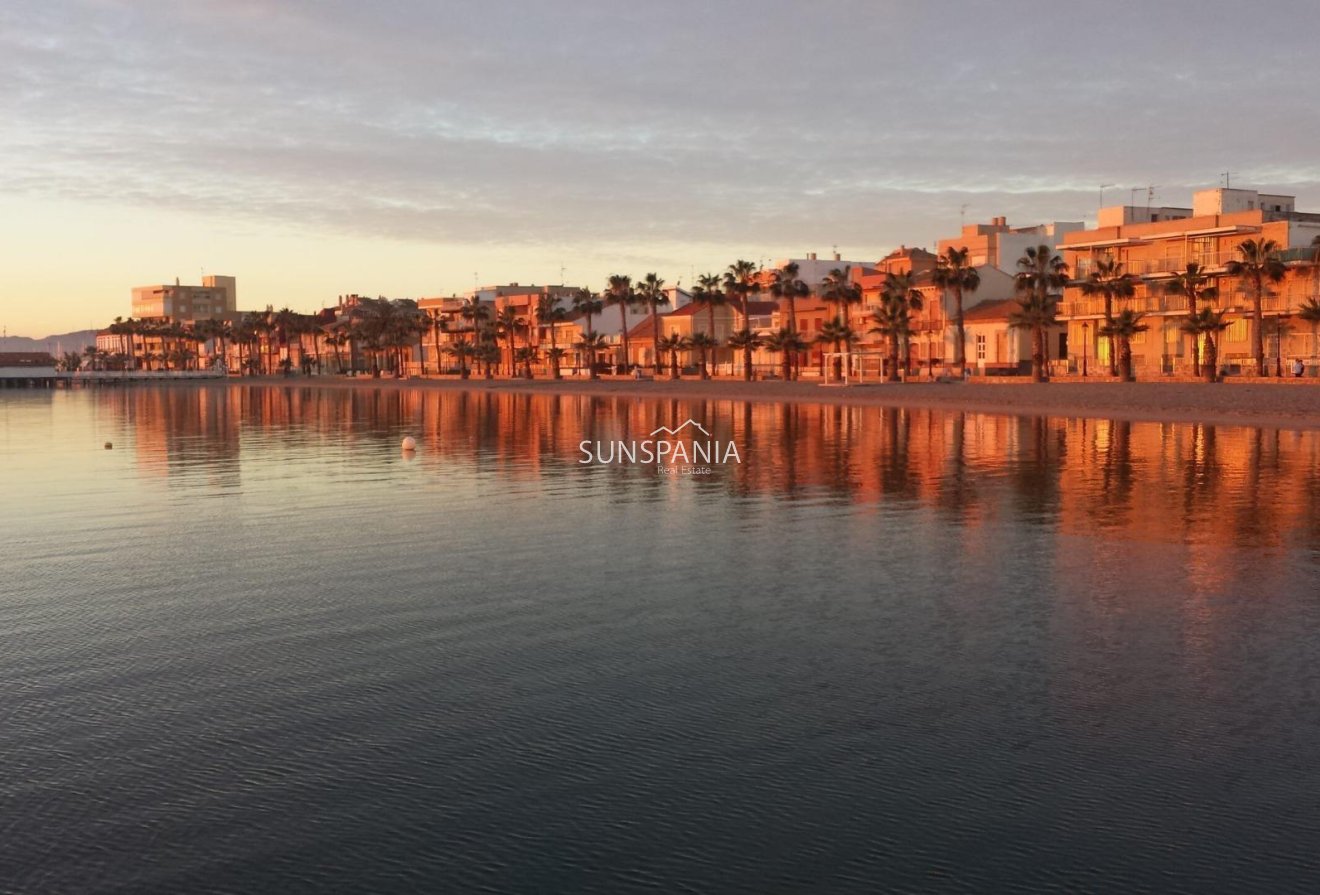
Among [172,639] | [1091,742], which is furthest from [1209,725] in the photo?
[172,639]

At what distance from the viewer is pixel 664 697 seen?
10711 millimetres

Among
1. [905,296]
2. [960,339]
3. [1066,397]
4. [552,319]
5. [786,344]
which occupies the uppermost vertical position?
[552,319]

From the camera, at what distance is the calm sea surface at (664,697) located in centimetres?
753

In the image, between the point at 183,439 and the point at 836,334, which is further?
the point at 836,334

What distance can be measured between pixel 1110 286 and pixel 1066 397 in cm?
1596

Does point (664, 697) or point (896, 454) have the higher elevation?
point (896, 454)

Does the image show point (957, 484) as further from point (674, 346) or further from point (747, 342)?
point (674, 346)

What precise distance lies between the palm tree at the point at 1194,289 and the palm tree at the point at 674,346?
47402 millimetres

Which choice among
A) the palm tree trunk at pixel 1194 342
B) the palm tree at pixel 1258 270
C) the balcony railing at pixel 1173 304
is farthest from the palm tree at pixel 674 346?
the palm tree at pixel 1258 270

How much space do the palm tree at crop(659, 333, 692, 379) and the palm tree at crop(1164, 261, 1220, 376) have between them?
1866 inches

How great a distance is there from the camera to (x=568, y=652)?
40.3 feet

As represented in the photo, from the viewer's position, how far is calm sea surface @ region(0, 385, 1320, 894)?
24.7 ft

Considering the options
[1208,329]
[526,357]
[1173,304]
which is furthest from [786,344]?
[526,357]

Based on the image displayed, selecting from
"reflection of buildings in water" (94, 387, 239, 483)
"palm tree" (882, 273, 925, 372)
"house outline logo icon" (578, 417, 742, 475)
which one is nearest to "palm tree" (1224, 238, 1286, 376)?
"palm tree" (882, 273, 925, 372)
